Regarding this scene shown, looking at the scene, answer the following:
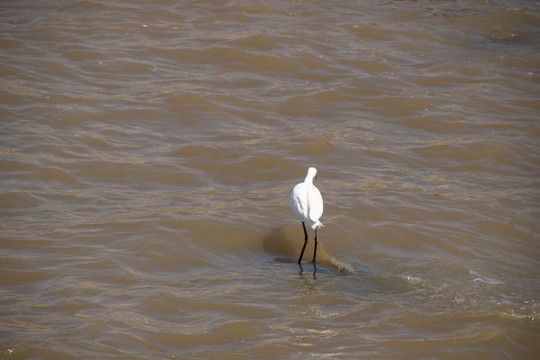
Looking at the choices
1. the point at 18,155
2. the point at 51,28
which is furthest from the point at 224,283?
the point at 51,28

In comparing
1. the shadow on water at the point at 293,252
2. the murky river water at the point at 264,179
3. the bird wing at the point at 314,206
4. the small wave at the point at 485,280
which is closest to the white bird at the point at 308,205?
the bird wing at the point at 314,206

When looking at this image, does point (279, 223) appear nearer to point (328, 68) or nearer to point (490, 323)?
point (490, 323)

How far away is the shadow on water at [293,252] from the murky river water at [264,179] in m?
0.03

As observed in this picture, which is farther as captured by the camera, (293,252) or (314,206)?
(293,252)

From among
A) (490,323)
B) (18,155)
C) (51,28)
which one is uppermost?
(51,28)

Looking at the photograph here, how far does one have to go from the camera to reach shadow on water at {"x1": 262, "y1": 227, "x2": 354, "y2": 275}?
6.44 meters

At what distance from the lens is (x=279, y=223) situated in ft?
23.6

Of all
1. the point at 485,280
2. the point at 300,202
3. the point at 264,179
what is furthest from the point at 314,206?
the point at 264,179

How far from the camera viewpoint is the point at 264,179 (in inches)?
319

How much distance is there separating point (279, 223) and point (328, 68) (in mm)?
4885

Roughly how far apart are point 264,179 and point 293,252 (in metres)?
1.54

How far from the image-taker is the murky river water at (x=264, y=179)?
5332 millimetres

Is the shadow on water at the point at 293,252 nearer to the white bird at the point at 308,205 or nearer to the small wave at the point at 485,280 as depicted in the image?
the white bird at the point at 308,205

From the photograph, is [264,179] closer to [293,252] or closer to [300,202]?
[293,252]
